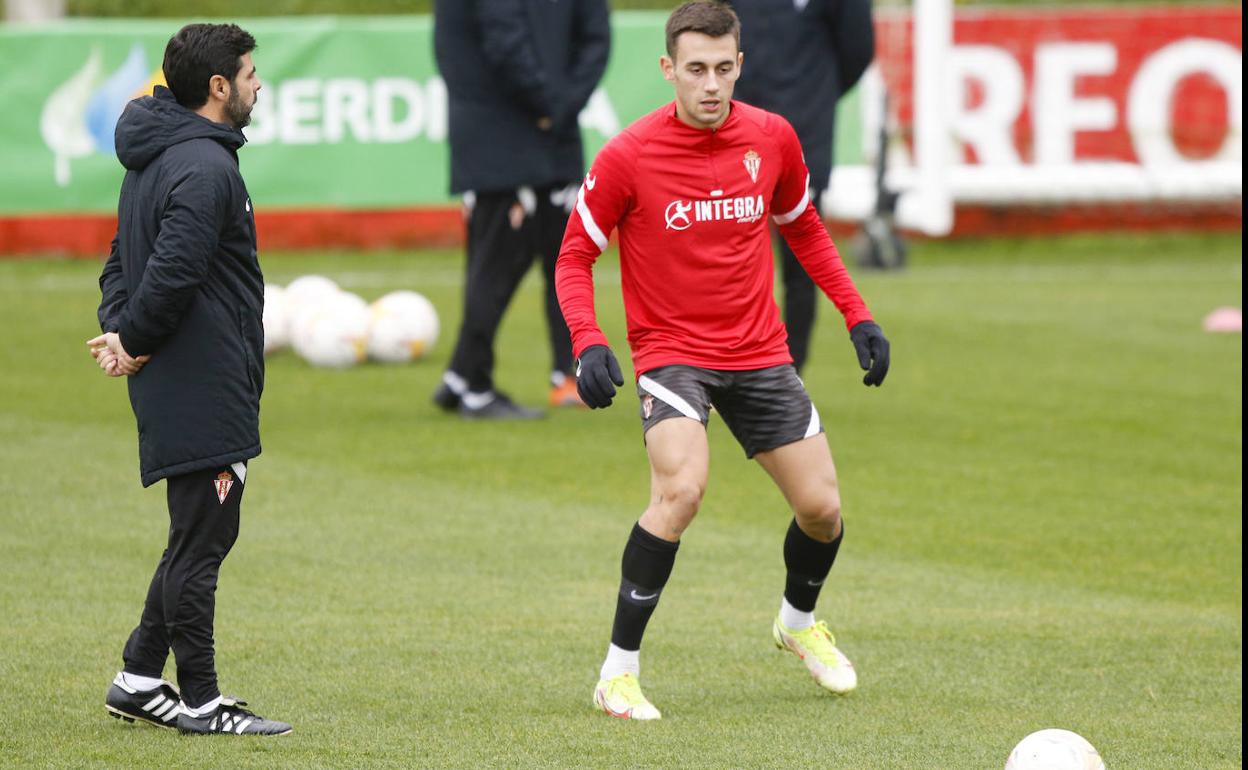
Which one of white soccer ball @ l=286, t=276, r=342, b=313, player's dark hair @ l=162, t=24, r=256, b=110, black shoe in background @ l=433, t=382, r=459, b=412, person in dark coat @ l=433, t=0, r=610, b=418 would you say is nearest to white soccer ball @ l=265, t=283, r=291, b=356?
white soccer ball @ l=286, t=276, r=342, b=313

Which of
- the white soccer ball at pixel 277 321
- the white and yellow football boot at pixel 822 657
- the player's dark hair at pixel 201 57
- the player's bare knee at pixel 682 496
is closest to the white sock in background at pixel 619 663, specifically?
the player's bare knee at pixel 682 496

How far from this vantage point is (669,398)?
5.31 m

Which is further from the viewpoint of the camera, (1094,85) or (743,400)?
(1094,85)

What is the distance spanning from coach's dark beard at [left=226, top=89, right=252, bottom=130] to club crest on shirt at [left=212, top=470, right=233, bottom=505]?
837 millimetres

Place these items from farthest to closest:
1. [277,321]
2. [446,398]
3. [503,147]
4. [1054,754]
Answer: [277,321], [446,398], [503,147], [1054,754]

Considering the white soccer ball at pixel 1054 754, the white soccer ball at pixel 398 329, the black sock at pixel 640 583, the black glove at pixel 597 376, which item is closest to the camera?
the white soccer ball at pixel 1054 754

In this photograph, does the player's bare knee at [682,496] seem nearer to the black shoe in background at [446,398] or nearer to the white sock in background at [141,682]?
the white sock in background at [141,682]

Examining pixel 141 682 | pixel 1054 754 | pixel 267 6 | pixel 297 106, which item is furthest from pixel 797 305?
pixel 267 6

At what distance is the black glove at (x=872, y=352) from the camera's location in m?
5.35

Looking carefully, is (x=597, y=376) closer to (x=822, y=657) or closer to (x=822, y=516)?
(x=822, y=516)

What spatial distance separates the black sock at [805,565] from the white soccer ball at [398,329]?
255 inches

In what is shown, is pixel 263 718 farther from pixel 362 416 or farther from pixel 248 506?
pixel 362 416

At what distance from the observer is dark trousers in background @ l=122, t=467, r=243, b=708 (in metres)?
4.83

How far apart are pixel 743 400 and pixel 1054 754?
1.44 m
